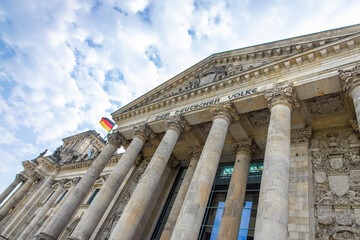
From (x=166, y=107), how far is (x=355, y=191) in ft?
36.9

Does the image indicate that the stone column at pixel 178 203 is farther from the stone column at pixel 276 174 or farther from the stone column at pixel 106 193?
the stone column at pixel 276 174

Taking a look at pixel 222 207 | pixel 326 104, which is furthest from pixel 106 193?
pixel 326 104

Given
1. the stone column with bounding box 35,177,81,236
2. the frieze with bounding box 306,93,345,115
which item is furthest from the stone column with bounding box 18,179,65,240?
the frieze with bounding box 306,93,345,115

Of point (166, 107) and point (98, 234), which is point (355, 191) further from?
point (98, 234)

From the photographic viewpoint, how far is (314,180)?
11078mm

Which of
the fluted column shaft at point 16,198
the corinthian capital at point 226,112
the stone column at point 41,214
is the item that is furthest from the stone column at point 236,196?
the fluted column shaft at point 16,198

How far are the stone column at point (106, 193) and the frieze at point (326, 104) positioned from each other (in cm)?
1011

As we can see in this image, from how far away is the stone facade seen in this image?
9.41 metres

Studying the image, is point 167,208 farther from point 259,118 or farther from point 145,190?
point 259,118

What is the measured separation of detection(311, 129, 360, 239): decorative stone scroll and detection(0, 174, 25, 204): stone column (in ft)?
112

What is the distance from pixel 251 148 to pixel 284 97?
4488 mm

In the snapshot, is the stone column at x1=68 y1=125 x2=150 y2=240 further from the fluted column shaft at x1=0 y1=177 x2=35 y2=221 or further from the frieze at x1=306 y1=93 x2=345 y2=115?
the fluted column shaft at x1=0 y1=177 x2=35 y2=221

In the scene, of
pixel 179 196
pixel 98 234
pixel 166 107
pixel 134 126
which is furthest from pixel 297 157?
pixel 98 234

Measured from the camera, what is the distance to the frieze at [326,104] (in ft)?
39.7
